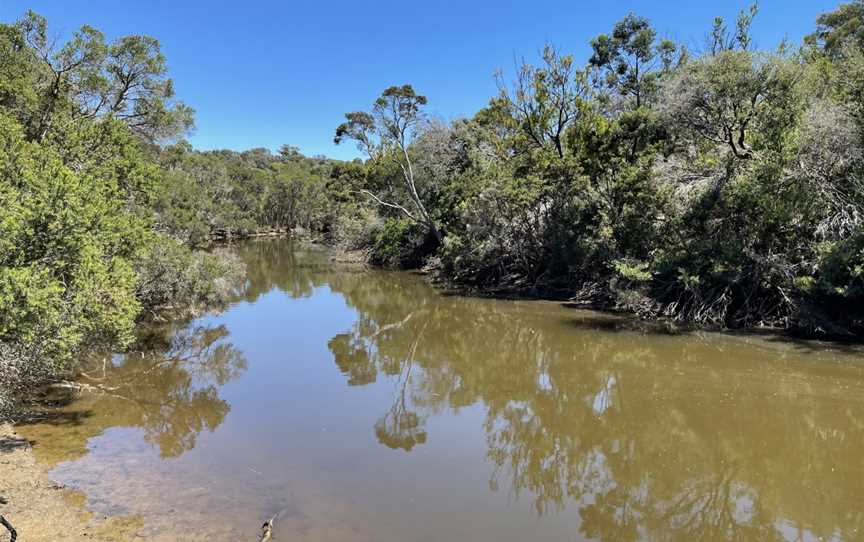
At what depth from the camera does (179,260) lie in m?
15.2

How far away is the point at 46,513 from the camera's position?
5.95m

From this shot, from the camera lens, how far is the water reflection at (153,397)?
28.6 feet

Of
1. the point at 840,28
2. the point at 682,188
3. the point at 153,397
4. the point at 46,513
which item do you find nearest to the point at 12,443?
the point at 46,513

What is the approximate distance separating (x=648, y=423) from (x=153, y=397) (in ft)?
30.3

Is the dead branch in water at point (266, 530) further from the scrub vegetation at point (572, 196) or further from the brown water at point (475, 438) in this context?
the scrub vegetation at point (572, 196)

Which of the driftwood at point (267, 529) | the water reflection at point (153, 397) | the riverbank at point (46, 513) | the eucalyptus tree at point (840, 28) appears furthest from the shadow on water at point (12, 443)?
the eucalyptus tree at point (840, 28)

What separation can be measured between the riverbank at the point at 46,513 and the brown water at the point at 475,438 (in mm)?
210

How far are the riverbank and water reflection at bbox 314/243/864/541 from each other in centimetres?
405

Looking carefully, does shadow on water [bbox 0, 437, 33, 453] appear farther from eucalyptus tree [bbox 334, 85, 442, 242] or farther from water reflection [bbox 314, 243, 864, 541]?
eucalyptus tree [bbox 334, 85, 442, 242]

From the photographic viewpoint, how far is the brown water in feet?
20.6

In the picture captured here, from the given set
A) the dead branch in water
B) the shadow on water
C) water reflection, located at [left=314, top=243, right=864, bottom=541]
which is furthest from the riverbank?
water reflection, located at [left=314, top=243, right=864, bottom=541]

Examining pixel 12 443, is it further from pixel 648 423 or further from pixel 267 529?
pixel 648 423

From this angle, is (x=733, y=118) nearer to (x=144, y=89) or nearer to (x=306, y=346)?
(x=306, y=346)

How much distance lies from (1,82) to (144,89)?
15.7 ft
